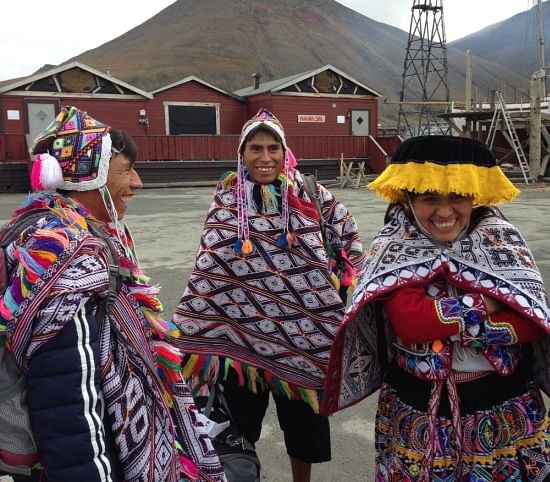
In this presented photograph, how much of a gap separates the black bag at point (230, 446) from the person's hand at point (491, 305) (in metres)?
1.11

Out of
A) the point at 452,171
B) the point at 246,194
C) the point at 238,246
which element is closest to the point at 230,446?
the point at 238,246

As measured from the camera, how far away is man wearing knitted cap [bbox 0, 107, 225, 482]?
1376 millimetres

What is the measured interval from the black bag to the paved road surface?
0.54 meters

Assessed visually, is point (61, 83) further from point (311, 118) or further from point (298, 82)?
point (311, 118)

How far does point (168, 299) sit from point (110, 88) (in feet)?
67.0

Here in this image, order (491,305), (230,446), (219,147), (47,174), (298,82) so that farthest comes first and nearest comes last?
(298,82) < (219,147) < (230,446) < (491,305) < (47,174)

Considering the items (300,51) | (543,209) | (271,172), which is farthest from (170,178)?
(300,51)

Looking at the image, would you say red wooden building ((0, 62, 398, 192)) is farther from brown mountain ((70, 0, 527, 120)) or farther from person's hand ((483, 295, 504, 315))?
brown mountain ((70, 0, 527, 120))

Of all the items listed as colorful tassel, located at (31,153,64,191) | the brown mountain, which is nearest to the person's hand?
colorful tassel, located at (31,153,64,191)

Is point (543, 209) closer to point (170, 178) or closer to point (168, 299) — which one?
point (168, 299)

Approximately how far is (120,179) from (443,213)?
1075 mm

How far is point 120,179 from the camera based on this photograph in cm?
187

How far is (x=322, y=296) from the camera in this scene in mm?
2646

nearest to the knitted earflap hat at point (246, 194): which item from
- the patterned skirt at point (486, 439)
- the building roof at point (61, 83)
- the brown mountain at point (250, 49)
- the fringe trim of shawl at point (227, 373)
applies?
the fringe trim of shawl at point (227, 373)
